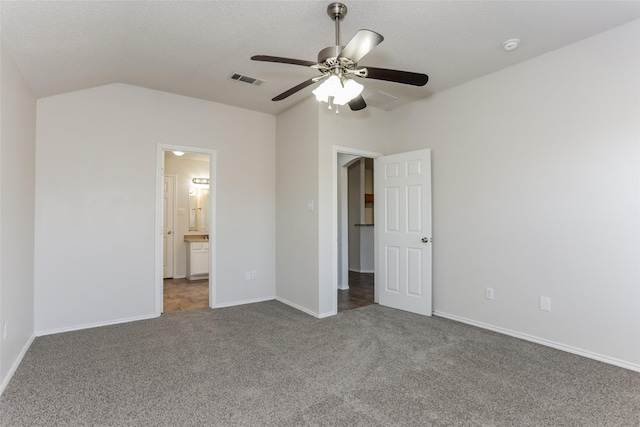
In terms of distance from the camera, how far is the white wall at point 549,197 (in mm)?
2682

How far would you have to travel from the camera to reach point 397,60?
124 inches

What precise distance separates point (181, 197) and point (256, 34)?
184 inches

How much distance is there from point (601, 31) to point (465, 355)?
2888 mm

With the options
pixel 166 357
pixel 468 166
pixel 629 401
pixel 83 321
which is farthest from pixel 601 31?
pixel 83 321

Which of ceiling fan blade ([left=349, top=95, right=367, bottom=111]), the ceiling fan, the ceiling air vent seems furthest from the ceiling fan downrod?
the ceiling air vent

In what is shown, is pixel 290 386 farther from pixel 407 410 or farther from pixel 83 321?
pixel 83 321

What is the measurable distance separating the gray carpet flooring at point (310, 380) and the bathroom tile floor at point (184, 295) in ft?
2.93

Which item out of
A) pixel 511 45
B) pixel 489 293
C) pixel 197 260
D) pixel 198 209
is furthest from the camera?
pixel 198 209

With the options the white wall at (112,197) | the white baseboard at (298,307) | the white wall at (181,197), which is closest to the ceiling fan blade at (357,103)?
the white wall at (112,197)

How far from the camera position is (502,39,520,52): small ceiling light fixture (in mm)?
2838

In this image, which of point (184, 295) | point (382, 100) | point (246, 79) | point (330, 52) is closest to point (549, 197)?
point (382, 100)

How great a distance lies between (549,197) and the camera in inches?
122

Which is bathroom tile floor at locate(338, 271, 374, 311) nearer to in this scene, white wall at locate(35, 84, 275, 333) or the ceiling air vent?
white wall at locate(35, 84, 275, 333)

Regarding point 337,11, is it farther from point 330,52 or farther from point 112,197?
point 112,197
